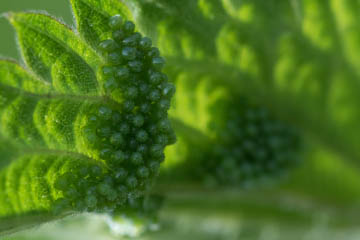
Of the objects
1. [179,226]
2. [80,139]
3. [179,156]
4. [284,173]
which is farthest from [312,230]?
[80,139]

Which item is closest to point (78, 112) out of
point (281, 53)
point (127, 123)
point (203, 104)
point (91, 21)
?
point (127, 123)

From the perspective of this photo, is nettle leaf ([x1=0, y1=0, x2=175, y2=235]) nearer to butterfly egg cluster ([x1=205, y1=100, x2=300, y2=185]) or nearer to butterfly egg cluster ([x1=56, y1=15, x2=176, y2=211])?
butterfly egg cluster ([x1=56, y1=15, x2=176, y2=211])

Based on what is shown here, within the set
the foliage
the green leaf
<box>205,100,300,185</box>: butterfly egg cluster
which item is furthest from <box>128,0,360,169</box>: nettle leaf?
the green leaf

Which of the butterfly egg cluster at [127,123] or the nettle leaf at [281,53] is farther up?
the nettle leaf at [281,53]

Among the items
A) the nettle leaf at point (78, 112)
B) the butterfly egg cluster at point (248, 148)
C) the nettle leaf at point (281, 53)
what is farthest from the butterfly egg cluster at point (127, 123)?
the butterfly egg cluster at point (248, 148)

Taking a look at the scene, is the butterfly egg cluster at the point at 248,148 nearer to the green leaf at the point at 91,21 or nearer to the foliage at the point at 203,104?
the foliage at the point at 203,104

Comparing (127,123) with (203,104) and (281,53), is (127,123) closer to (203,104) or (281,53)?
(203,104)

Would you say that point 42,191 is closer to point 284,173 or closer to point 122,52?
point 122,52
